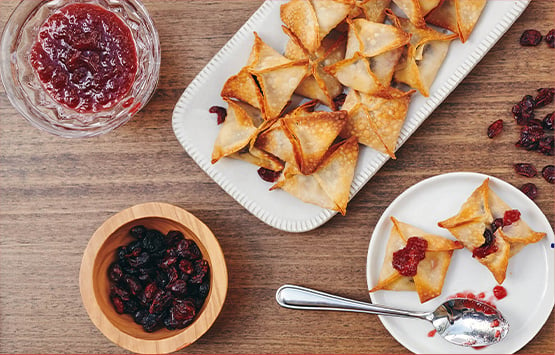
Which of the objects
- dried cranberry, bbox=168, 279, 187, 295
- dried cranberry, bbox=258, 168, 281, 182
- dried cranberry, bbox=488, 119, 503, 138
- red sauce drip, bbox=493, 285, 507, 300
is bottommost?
dried cranberry, bbox=168, 279, 187, 295

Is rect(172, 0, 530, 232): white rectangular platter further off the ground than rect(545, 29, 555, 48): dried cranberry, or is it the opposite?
rect(545, 29, 555, 48): dried cranberry

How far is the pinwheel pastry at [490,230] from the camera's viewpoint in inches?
71.3

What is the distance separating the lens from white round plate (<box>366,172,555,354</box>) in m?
1.87

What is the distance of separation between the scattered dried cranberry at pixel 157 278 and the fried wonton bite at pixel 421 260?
57 cm

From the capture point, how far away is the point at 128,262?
6.23 feet

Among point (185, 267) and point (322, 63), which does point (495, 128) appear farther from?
point (185, 267)

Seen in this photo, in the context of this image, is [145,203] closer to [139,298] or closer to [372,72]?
[139,298]

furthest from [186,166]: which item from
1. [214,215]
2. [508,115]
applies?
[508,115]

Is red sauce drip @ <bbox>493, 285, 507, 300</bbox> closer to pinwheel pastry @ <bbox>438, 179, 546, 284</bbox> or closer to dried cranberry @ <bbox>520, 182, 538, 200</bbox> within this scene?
pinwheel pastry @ <bbox>438, 179, 546, 284</bbox>

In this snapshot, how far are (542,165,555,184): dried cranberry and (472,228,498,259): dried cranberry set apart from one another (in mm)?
→ 271

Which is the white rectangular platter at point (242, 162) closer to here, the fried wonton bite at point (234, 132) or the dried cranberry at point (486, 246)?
the fried wonton bite at point (234, 132)

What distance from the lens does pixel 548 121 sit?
189cm

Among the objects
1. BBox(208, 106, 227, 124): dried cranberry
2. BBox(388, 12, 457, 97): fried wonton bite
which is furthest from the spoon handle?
BBox(388, 12, 457, 97): fried wonton bite

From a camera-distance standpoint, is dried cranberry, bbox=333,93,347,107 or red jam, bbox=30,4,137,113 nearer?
red jam, bbox=30,4,137,113
